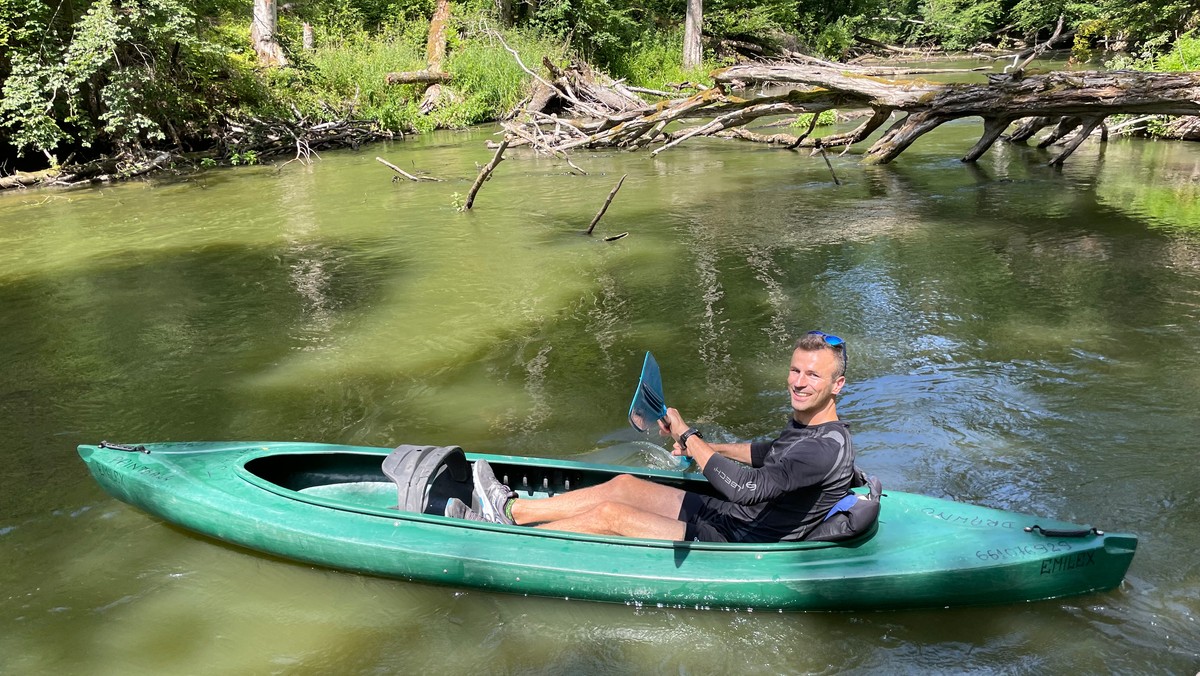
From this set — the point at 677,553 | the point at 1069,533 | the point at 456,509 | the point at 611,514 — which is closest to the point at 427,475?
the point at 456,509

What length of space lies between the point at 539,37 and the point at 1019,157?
14.6m

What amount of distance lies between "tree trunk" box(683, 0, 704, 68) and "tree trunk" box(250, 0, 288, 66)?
11.4 metres

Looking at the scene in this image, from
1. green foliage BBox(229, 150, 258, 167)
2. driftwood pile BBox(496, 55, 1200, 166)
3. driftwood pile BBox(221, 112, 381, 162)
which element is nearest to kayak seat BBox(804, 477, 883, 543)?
driftwood pile BBox(496, 55, 1200, 166)

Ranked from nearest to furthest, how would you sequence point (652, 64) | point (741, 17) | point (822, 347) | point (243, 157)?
point (822, 347) < point (243, 157) < point (652, 64) < point (741, 17)

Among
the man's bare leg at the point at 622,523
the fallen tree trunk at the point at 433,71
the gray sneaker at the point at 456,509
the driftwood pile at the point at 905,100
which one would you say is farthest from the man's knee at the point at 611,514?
the fallen tree trunk at the point at 433,71

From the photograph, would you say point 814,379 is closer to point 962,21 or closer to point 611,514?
point 611,514

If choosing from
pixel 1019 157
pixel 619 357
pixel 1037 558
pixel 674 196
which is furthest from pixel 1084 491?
pixel 1019 157

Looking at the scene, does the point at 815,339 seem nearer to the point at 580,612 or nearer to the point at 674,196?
the point at 580,612

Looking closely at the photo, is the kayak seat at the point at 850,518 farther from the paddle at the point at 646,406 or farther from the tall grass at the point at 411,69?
the tall grass at the point at 411,69

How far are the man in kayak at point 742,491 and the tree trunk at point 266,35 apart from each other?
19.0 m

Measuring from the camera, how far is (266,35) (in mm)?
20156

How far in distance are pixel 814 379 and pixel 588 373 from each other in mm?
3123

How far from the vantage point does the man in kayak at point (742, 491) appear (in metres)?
3.15

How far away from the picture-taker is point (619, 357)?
6391 mm
